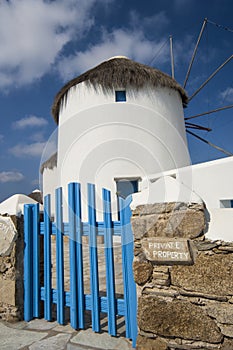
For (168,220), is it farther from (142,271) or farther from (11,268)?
(11,268)

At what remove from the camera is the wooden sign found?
213 centimetres

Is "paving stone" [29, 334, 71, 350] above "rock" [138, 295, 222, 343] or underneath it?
underneath

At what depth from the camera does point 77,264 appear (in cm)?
282

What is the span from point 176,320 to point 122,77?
29.4ft

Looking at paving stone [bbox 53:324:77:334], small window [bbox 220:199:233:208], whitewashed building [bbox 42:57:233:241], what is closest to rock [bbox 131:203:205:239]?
paving stone [bbox 53:324:77:334]

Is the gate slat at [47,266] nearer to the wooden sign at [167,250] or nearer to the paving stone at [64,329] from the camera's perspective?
the paving stone at [64,329]

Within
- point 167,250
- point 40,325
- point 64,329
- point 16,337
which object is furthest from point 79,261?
point 167,250

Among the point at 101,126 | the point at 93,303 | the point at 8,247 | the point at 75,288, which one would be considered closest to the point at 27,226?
the point at 8,247

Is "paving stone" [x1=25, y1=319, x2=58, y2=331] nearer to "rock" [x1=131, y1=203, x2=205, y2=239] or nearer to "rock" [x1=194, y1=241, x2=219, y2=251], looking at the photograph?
"rock" [x1=131, y1=203, x2=205, y2=239]

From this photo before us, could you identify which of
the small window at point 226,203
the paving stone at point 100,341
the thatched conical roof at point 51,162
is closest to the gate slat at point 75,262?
the paving stone at point 100,341

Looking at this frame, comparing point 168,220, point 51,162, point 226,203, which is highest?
point 51,162

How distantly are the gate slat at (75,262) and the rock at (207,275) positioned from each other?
109cm

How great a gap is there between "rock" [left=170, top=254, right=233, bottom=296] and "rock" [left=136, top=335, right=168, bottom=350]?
53cm

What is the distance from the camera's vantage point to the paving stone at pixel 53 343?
2.40m
